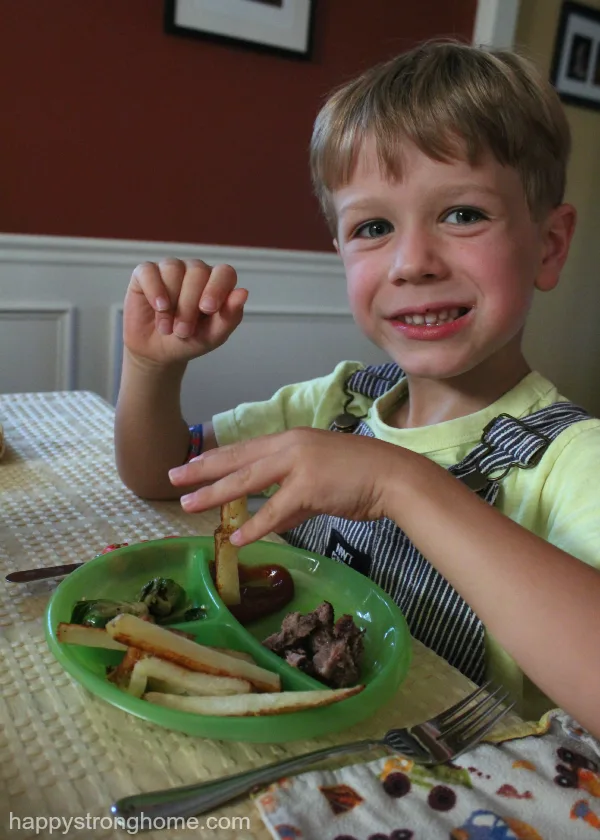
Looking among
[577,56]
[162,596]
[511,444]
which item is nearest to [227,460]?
[162,596]

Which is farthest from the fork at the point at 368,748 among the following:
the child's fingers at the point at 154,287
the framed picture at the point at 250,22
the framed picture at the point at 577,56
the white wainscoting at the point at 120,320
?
the framed picture at the point at 577,56

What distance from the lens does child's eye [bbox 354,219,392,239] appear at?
857 millimetres

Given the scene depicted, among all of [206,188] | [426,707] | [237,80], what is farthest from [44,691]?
[237,80]

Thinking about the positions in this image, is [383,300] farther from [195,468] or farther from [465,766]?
[465,766]

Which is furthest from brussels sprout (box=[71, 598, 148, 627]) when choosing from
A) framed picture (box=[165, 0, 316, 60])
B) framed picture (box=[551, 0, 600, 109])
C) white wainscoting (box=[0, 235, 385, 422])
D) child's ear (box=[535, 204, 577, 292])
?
framed picture (box=[551, 0, 600, 109])

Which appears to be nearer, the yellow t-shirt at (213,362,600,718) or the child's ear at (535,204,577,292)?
the yellow t-shirt at (213,362,600,718)

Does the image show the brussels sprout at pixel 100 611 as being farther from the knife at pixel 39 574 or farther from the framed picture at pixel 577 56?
the framed picture at pixel 577 56

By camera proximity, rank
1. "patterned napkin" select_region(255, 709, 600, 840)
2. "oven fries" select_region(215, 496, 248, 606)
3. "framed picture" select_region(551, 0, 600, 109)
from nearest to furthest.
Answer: "patterned napkin" select_region(255, 709, 600, 840), "oven fries" select_region(215, 496, 248, 606), "framed picture" select_region(551, 0, 600, 109)

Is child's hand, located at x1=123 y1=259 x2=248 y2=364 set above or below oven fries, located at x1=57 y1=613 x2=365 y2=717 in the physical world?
above

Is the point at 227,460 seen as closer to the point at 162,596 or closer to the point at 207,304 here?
the point at 162,596

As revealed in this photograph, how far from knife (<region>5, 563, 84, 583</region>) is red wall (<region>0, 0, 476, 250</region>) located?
4.54 feet

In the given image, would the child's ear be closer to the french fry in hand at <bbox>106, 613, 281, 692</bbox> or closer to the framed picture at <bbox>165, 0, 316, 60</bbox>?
the french fry in hand at <bbox>106, 613, 281, 692</bbox>

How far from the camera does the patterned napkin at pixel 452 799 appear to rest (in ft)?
1.28

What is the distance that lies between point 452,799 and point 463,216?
1.98ft
